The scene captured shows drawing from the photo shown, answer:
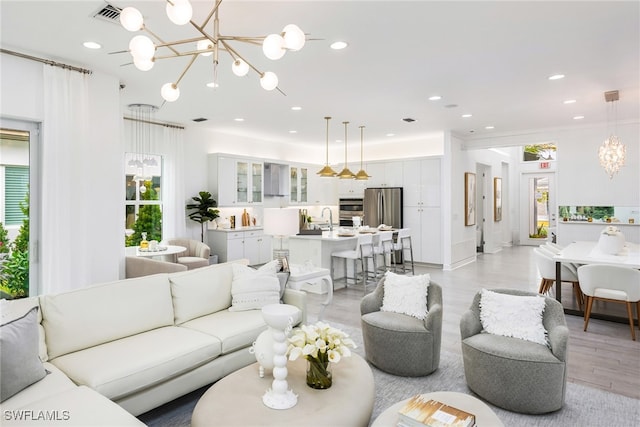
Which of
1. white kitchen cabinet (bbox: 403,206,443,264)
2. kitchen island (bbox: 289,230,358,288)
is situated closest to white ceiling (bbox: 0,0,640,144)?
kitchen island (bbox: 289,230,358,288)

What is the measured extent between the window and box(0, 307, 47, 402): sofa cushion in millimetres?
4661

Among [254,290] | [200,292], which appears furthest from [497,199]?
[200,292]

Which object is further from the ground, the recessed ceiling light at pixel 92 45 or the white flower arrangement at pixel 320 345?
the recessed ceiling light at pixel 92 45

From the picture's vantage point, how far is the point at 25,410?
1746mm

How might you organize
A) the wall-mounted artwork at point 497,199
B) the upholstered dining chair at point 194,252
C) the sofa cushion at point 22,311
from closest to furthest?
the sofa cushion at point 22,311, the upholstered dining chair at point 194,252, the wall-mounted artwork at point 497,199

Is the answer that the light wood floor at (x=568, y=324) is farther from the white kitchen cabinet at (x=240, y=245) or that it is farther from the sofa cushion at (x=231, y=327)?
the white kitchen cabinet at (x=240, y=245)

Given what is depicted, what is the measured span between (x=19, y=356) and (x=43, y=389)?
22cm

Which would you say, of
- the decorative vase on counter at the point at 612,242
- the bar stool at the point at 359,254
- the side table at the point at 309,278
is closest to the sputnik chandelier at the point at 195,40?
the side table at the point at 309,278

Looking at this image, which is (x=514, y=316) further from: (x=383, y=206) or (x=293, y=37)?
(x=383, y=206)

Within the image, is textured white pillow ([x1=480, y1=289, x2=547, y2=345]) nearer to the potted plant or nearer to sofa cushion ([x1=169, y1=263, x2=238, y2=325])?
sofa cushion ([x1=169, y1=263, x2=238, y2=325])

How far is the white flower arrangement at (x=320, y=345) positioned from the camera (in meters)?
2.02

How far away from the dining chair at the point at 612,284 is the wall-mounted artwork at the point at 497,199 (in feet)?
23.9

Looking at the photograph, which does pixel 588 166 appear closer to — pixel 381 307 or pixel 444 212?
pixel 444 212

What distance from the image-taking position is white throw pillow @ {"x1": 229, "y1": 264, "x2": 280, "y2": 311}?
3.31 meters
